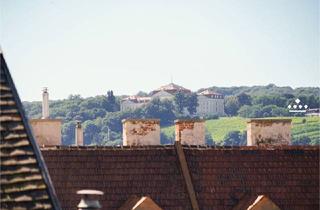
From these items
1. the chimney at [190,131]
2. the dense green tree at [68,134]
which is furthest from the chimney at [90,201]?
the dense green tree at [68,134]

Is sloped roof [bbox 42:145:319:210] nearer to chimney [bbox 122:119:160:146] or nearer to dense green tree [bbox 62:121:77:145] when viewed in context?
chimney [bbox 122:119:160:146]

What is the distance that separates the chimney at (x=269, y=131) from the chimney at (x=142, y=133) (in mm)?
2655

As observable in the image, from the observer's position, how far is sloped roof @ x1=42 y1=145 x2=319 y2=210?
22062 millimetres

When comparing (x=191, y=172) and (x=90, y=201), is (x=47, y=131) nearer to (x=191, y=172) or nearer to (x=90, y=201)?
(x=191, y=172)

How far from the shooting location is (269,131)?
26.8 meters

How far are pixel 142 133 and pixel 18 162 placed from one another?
→ 1644 centimetres

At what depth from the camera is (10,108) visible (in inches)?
396

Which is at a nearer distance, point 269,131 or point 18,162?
point 18,162

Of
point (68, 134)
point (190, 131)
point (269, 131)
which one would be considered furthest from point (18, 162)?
point (68, 134)

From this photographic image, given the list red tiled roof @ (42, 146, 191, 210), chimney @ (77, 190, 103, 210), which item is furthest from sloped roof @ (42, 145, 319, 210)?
chimney @ (77, 190, 103, 210)

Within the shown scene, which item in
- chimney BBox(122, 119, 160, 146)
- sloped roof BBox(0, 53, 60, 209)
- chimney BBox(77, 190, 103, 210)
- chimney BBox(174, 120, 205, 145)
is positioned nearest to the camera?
sloped roof BBox(0, 53, 60, 209)

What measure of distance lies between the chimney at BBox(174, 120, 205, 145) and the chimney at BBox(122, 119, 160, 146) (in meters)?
0.79

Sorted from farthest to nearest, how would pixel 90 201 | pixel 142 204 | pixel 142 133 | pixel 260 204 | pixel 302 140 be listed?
pixel 302 140 < pixel 142 133 < pixel 260 204 < pixel 142 204 < pixel 90 201

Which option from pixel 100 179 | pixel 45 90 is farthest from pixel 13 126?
pixel 45 90
